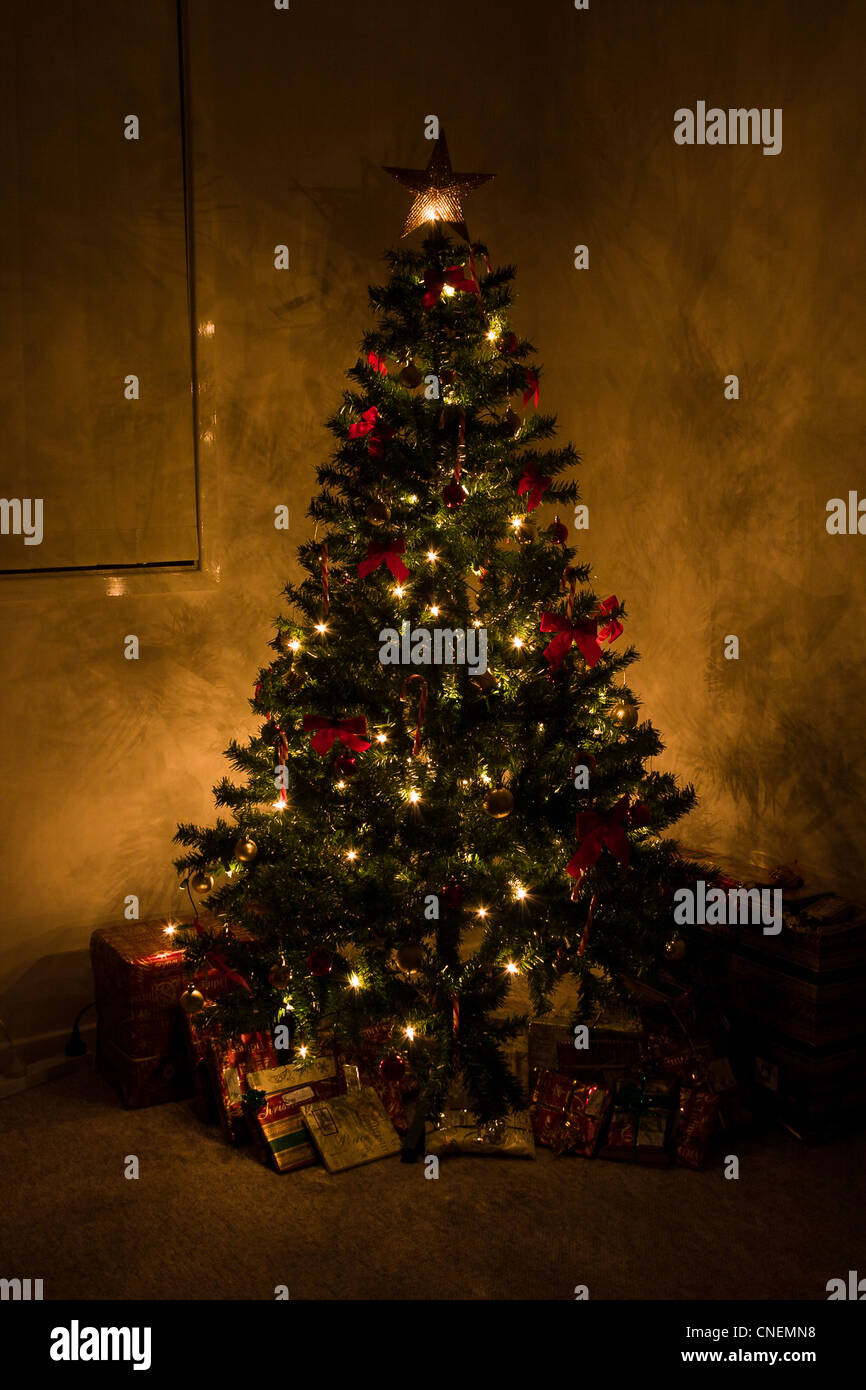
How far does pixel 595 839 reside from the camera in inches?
92.7

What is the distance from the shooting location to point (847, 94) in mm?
2834

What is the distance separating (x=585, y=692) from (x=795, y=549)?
96cm

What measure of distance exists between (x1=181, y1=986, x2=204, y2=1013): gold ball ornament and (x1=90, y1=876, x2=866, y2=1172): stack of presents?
0.11 meters

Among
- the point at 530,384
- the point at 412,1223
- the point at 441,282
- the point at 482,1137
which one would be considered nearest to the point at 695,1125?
the point at 482,1137

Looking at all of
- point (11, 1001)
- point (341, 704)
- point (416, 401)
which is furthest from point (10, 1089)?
point (416, 401)

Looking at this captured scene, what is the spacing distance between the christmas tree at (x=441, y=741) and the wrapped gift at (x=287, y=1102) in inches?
10.9

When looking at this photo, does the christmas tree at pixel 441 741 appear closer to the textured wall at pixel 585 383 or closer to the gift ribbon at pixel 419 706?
the gift ribbon at pixel 419 706

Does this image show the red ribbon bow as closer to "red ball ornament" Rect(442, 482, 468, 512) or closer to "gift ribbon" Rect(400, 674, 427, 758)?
"red ball ornament" Rect(442, 482, 468, 512)

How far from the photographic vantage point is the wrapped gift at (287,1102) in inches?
105

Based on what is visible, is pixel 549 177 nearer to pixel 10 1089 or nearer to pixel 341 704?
pixel 341 704

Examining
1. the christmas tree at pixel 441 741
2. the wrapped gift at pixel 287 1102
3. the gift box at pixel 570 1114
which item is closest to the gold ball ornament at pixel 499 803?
the christmas tree at pixel 441 741

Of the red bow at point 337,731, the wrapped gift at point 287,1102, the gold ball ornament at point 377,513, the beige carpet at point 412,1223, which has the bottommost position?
the beige carpet at point 412,1223

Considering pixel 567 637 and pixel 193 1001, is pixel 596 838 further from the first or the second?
pixel 193 1001

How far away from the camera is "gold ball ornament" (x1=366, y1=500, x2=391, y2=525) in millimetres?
Result: 2428
